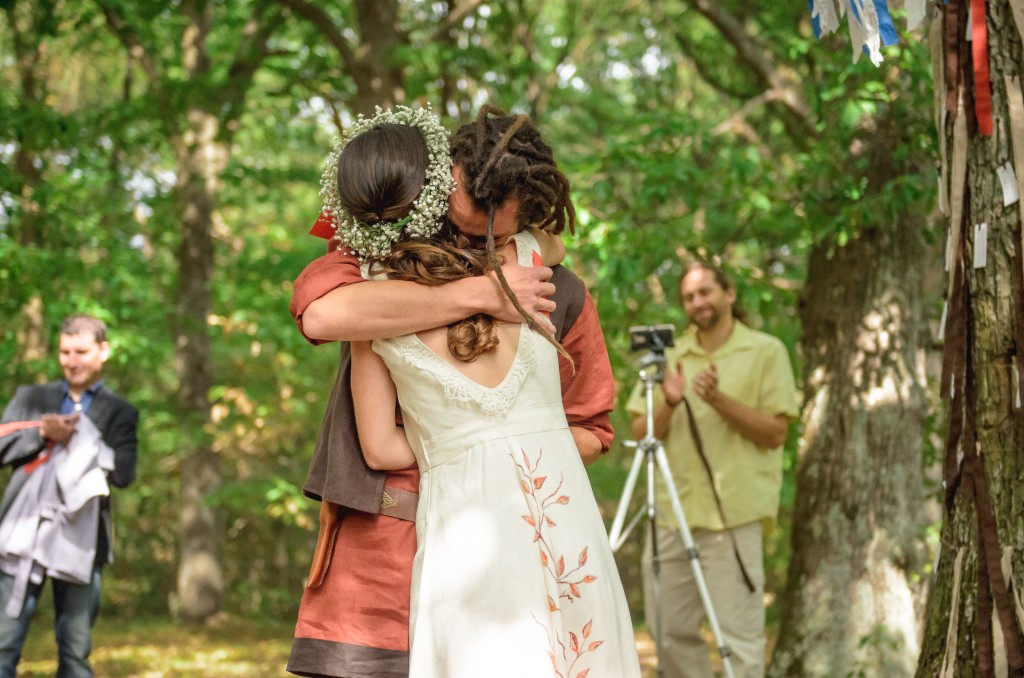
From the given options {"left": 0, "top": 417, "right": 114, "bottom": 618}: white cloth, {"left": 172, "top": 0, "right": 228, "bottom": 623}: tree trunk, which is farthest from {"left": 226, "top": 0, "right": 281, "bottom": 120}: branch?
{"left": 0, "top": 417, "right": 114, "bottom": 618}: white cloth

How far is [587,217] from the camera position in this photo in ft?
18.5

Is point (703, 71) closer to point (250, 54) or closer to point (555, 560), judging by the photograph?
point (250, 54)

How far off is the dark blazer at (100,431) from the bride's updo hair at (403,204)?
3.00 m

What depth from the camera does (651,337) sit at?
4.46 meters

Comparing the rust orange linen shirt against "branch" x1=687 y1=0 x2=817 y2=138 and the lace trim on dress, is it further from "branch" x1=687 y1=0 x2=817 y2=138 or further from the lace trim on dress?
"branch" x1=687 y1=0 x2=817 y2=138

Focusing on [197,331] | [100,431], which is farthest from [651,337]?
[197,331]

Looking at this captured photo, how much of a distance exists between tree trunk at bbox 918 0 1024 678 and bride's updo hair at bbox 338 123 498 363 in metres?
1.28

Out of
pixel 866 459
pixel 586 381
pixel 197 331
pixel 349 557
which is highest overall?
pixel 197 331

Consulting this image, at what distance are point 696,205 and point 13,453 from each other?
3.73 metres

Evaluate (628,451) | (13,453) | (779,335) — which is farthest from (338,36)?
(628,451)

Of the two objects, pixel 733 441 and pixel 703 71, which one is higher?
pixel 703 71

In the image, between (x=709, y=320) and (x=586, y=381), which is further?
(x=709, y=320)

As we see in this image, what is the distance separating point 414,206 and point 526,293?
10.8 inches

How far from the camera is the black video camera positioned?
4449mm
